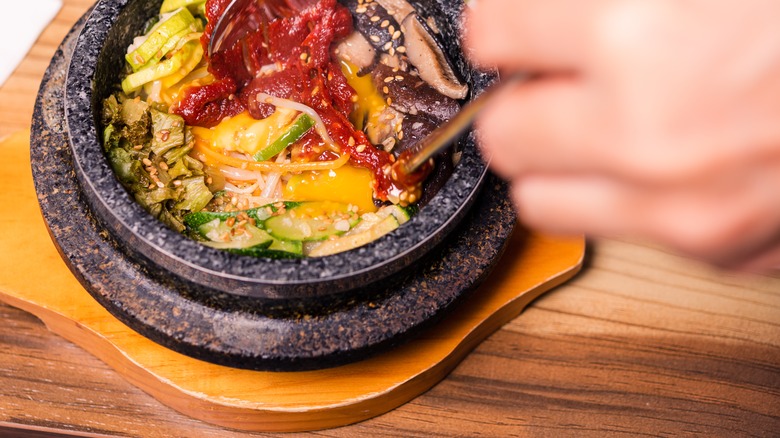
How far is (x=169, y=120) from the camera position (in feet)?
8.09

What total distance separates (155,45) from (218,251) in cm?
94

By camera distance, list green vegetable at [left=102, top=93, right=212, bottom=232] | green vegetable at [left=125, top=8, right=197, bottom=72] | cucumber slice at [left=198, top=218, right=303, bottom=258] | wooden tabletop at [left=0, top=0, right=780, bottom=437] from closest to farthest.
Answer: cucumber slice at [left=198, top=218, right=303, bottom=258] → green vegetable at [left=102, top=93, right=212, bottom=232] → green vegetable at [left=125, top=8, right=197, bottom=72] → wooden tabletop at [left=0, top=0, right=780, bottom=437]

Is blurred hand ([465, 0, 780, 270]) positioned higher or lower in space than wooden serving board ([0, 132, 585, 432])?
higher

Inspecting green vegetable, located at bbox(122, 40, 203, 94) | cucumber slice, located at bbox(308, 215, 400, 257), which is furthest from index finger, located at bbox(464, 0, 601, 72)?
green vegetable, located at bbox(122, 40, 203, 94)

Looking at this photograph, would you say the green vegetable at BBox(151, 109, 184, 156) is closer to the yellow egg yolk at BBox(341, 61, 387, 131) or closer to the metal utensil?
the metal utensil

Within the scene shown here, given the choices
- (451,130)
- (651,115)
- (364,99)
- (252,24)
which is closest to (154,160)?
(252,24)

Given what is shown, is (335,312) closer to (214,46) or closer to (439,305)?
(439,305)

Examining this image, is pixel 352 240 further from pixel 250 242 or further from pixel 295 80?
pixel 295 80

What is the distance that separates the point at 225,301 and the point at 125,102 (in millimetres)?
841

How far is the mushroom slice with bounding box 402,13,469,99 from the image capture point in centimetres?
258

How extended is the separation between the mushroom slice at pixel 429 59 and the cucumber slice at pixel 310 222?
578 mm

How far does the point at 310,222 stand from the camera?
2352 mm

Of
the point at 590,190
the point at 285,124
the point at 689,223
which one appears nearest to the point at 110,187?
the point at 285,124

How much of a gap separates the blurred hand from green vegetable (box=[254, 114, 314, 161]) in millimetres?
1320
